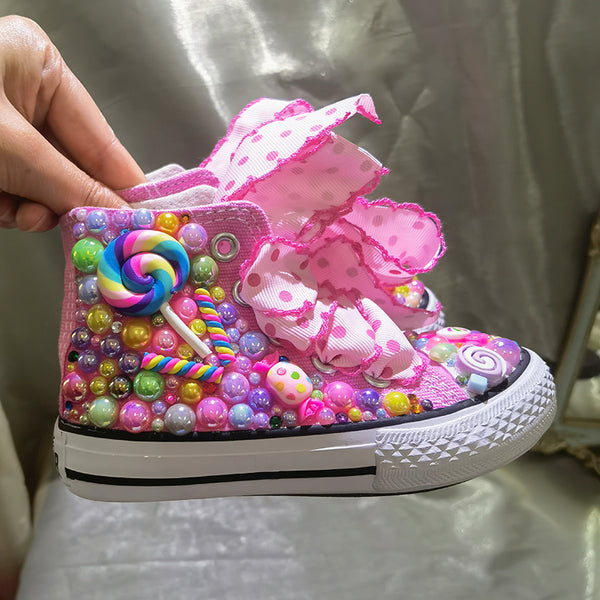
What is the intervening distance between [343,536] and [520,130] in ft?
2.12

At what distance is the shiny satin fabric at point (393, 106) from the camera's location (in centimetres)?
73

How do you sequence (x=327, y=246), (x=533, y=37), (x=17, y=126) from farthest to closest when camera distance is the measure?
1. (x=533, y=37)
2. (x=327, y=246)
3. (x=17, y=126)

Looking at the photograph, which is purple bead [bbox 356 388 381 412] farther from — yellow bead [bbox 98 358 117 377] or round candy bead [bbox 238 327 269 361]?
yellow bead [bbox 98 358 117 377]

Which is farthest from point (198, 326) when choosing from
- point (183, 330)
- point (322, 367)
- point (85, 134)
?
point (85, 134)

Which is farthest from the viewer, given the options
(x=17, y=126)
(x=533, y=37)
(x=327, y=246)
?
(x=533, y=37)

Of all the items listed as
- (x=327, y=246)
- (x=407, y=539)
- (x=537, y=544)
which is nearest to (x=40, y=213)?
(x=327, y=246)

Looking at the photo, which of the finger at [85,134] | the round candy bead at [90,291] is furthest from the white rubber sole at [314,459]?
the finger at [85,134]

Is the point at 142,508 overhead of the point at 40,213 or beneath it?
beneath

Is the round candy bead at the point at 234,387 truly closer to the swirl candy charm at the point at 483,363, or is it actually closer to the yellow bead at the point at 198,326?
the yellow bead at the point at 198,326

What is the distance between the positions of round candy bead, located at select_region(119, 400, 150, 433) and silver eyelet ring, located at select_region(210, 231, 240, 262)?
0.13 meters

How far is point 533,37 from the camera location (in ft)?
2.51

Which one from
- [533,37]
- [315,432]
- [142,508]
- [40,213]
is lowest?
[142,508]

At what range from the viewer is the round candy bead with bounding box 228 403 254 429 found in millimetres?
447

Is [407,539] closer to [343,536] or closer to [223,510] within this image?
[343,536]
